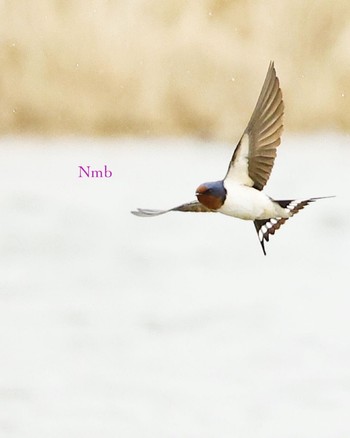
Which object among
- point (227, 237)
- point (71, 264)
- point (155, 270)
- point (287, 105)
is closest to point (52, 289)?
point (71, 264)

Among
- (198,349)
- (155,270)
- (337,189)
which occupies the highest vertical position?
(337,189)

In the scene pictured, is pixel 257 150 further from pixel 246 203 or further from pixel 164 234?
pixel 164 234

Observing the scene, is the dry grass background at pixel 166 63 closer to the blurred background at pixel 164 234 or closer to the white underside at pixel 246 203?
the blurred background at pixel 164 234

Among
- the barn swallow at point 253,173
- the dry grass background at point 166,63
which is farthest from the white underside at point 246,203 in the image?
the dry grass background at point 166,63

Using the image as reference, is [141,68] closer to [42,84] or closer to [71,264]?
[42,84]

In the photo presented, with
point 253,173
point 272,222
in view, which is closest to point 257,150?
point 253,173

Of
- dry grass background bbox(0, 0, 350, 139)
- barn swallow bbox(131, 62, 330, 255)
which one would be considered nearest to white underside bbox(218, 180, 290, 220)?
barn swallow bbox(131, 62, 330, 255)
